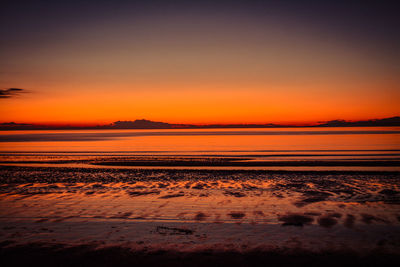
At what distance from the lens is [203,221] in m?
9.97

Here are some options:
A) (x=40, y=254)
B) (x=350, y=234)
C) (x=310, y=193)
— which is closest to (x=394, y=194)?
(x=310, y=193)

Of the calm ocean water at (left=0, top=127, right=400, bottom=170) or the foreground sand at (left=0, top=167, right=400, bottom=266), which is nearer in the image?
the foreground sand at (left=0, top=167, right=400, bottom=266)

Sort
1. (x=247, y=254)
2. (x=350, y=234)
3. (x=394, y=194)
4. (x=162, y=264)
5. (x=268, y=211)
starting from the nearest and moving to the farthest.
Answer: (x=162, y=264) → (x=247, y=254) → (x=350, y=234) → (x=268, y=211) → (x=394, y=194)

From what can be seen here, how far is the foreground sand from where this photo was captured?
7.23 metres

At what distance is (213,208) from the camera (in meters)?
11.7

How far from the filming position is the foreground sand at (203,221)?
723 cm

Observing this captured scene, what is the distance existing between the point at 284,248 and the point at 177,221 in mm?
3868

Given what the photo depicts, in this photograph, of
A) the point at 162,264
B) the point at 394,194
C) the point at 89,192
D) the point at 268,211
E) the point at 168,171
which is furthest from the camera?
the point at 168,171

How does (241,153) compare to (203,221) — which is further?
(241,153)

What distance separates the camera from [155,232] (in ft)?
29.0

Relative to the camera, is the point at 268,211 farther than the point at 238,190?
No

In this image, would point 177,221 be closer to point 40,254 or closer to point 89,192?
point 40,254

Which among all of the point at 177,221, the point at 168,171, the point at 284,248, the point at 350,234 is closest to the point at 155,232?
the point at 177,221

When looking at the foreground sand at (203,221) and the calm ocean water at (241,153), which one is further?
the calm ocean water at (241,153)
